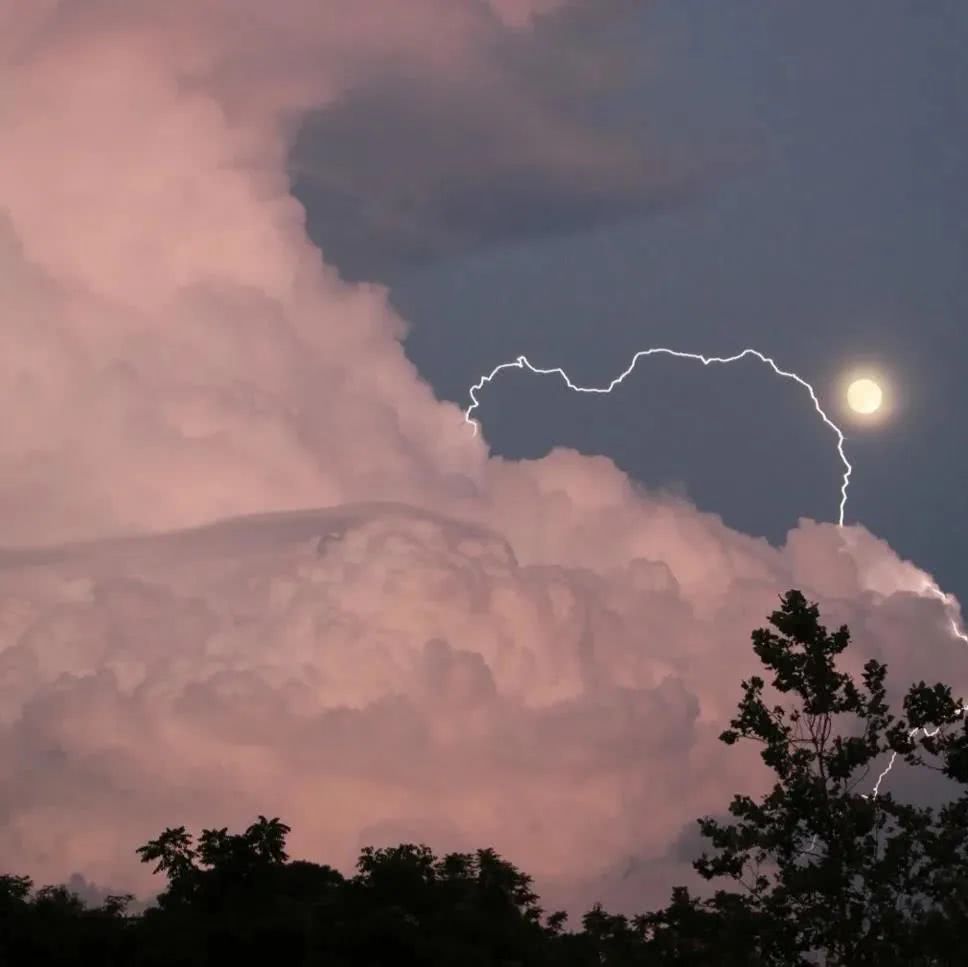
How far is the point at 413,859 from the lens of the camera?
6688cm

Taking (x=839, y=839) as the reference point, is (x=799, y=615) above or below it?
above

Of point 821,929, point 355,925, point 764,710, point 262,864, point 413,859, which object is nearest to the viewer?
point 821,929

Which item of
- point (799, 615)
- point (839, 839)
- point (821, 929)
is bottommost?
point (821, 929)

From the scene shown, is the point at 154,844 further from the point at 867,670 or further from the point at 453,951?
the point at 867,670

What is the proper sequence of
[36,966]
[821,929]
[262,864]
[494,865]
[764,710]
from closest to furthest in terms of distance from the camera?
[821,929], [764,710], [36,966], [262,864], [494,865]

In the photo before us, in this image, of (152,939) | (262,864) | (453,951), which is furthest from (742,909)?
(262,864)

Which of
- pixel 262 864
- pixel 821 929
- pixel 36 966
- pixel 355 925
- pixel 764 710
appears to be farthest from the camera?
pixel 262 864

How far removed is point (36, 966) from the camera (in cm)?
5531

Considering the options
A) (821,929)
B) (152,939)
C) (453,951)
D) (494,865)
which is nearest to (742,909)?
(821,929)

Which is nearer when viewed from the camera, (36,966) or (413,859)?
(36,966)

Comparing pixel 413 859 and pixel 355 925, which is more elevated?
pixel 413 859

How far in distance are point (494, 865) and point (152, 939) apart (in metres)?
31.9

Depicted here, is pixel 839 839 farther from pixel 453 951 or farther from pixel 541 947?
pixel 541 947

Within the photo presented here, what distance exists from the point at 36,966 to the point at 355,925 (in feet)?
42.6
